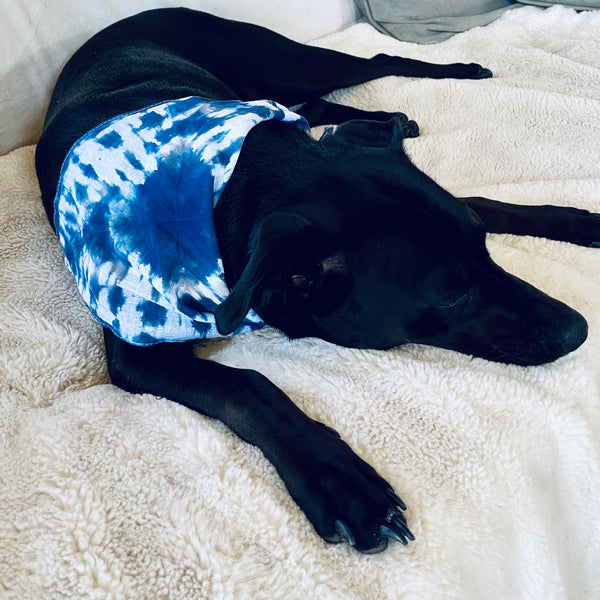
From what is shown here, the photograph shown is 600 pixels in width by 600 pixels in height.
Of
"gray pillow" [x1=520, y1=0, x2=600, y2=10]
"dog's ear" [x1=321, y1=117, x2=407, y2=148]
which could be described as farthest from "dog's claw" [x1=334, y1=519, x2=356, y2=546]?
"gray pillow" [x1=520, y1=0, x2=600, y2=10]

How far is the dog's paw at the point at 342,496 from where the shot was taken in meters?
0.97

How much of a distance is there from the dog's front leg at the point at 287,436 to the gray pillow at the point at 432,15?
81.7 inches

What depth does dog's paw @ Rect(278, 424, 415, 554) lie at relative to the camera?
972 millimetres

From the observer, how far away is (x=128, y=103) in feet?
5.49

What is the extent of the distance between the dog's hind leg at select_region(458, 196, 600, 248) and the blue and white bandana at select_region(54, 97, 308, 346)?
64 centimetres

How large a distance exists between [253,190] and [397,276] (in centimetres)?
37

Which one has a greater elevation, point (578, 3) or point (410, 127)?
point (578, 3)

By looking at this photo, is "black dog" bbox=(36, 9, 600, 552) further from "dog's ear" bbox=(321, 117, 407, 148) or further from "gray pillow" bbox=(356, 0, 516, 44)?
"gray pillow" bbox=(356, 0, 516, 44)

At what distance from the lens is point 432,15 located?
110 inches

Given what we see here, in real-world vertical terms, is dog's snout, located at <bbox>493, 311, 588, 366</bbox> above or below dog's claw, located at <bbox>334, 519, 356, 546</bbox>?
above

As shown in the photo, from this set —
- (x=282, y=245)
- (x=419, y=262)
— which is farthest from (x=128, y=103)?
(x=419, y=262)

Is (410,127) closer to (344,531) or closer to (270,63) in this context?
(270,63)

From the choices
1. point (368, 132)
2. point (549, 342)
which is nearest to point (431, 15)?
point (368, 132)

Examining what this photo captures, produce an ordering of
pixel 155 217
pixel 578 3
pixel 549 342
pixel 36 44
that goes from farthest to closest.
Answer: pixel 578 3
pixel 36 44
pixel 155 217
pixel 549 342
